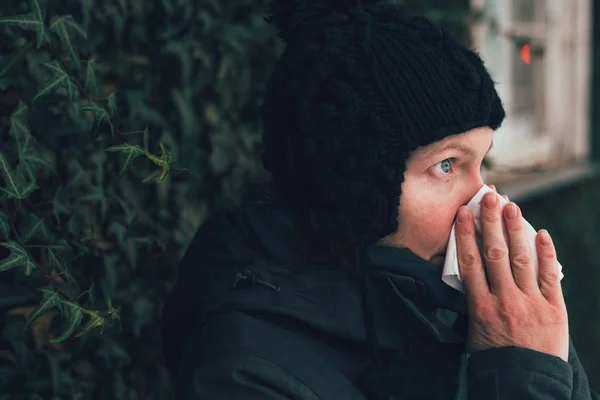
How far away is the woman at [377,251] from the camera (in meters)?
1.46

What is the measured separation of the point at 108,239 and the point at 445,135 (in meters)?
1.09

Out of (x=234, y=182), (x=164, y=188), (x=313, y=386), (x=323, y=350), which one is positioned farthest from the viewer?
(x=234, y=182)

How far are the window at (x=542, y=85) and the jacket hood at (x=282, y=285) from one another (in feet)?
9.54

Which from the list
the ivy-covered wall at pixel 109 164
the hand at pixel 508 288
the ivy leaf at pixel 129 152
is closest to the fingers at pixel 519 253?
the hand at pixel 508 288

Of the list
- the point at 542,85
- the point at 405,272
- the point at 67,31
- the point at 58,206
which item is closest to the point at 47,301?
the point at 58,206

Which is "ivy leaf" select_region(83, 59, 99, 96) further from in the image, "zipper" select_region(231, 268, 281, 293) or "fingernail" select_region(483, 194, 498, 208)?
"fingernail" select_region(483, 194, 498, 208)

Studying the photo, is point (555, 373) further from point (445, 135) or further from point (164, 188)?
point (164, 188)

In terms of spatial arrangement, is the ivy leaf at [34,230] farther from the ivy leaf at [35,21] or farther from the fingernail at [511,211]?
the fingernail at [511,211]

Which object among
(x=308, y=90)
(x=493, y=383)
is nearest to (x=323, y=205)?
(x=308, y=90)

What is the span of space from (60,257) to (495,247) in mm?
992

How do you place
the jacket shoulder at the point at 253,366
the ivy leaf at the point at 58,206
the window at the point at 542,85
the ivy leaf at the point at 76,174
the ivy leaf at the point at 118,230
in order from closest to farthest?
the jacket shoulder at the point at 253,366
the ivy leaf at the point at 58,206
the ivy leaf at the point at 76,174
the ivy leaf at the point at 118,230
the window at the point at 542,85

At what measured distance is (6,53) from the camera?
5.62 ft

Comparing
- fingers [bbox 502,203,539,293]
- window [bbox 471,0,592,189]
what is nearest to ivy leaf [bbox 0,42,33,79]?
fingers [bbox 502,203,539,293]

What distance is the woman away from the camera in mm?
1456
